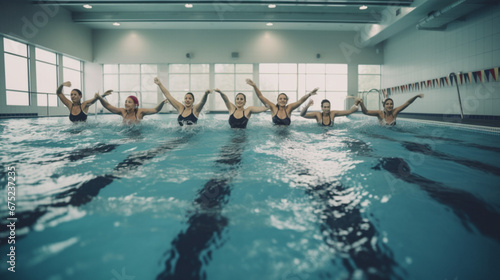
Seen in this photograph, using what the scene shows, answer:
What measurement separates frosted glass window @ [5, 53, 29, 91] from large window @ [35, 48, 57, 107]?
0.64 m

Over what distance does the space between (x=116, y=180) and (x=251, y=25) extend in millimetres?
16337

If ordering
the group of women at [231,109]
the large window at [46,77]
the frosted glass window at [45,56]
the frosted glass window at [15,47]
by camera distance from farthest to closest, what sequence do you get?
the large window at [46,77] → the frosted glass window at [45,56] → the frosted glass window at [15,47] → the group of women at [231,109]

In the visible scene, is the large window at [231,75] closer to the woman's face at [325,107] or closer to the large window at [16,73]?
the large window at [16,73]

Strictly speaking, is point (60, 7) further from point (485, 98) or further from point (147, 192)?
point (485, 98)

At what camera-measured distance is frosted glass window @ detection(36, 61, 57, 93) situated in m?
14.4

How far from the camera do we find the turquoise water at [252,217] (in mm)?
1519

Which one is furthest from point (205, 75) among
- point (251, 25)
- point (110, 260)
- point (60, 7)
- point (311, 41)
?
point (110, 260)

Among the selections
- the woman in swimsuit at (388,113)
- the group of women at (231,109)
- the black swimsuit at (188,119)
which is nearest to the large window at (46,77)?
the group of women at (231,109)

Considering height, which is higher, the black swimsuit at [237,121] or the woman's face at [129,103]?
the woman's face at [129,103]

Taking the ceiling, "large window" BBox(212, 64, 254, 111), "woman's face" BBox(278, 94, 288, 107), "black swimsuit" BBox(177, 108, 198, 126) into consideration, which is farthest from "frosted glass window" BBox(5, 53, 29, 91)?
"woman's face" BBox(278, 94, 288, 107)

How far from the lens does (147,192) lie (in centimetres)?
240

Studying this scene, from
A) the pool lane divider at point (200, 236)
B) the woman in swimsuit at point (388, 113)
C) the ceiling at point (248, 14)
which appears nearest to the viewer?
the pool lane divider at point (200, 236)

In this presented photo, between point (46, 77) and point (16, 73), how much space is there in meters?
2.04

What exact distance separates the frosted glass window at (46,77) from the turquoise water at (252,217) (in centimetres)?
1359
